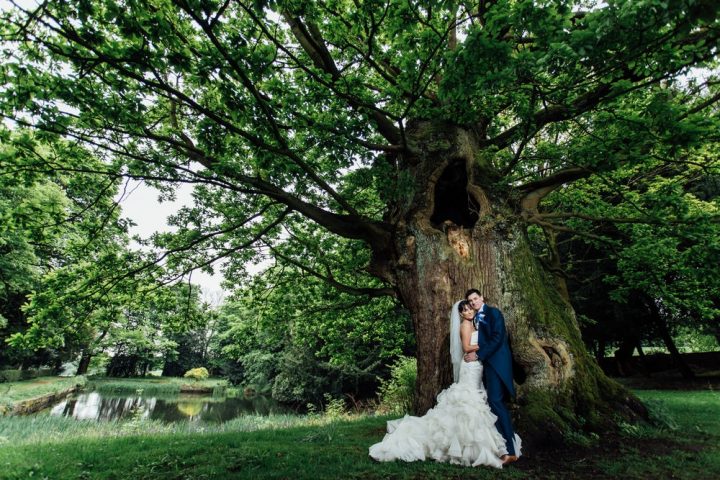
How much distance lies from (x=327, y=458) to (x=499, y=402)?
238 centimetres

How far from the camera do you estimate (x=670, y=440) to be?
16.5 ft

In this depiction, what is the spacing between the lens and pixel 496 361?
4.91 metres

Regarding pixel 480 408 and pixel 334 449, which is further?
pixel 334 449

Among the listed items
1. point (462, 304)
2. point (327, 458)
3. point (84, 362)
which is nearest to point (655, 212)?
point (462, 304)

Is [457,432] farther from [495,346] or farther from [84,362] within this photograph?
[84,362]

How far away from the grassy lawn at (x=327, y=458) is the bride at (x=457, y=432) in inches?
8.4

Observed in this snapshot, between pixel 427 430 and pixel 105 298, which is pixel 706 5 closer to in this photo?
pixel 427 430

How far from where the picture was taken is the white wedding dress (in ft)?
14.3

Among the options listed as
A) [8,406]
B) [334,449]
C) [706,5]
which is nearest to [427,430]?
[334,449]

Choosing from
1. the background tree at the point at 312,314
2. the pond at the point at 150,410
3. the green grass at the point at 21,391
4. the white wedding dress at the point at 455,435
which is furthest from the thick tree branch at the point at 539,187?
the green grass at the point at 21,391

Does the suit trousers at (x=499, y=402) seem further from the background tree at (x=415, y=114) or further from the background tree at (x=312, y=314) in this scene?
the background tree at (x=312, y=314)

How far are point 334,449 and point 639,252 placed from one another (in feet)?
22.9

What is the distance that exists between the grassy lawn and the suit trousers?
31 centimetres

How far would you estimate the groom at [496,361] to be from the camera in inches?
178
